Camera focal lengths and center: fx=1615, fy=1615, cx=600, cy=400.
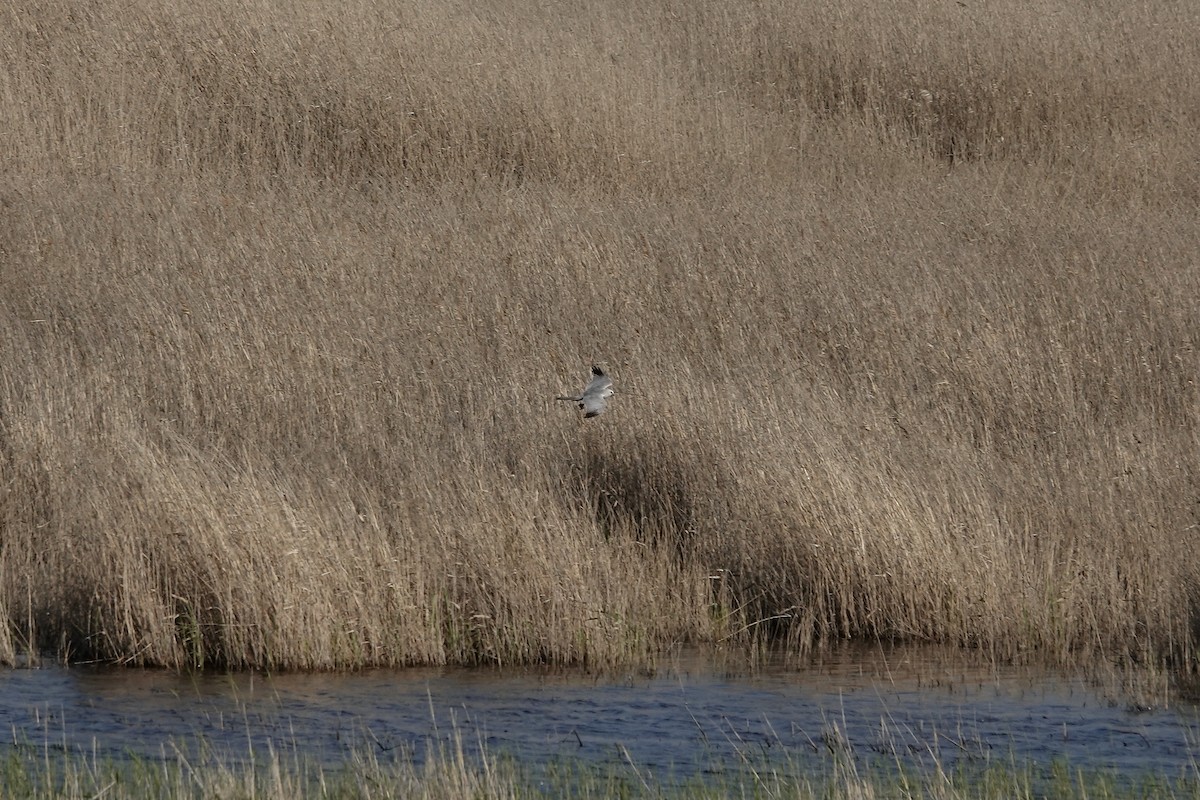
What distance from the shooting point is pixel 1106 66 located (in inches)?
683

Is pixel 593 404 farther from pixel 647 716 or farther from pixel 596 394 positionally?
pixel 647 716

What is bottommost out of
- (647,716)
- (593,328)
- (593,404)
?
(647,716)

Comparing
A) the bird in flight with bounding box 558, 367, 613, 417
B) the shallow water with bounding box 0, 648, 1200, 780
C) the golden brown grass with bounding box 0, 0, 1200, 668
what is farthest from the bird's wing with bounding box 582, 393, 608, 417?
the shallow water with bounding box 0, 648, 1200, 780

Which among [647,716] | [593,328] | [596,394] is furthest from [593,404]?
[593,328]

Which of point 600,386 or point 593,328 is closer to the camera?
point 600,386

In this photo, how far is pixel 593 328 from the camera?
11297 mm

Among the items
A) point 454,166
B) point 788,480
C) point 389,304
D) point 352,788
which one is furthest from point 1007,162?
point 352,788

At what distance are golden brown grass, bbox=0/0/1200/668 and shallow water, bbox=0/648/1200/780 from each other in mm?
320

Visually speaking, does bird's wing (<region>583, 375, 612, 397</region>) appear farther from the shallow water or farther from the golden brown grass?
the shallow water

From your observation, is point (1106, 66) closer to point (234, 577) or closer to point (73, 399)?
point (73, 399)

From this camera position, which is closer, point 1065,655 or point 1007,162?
point 1065,655

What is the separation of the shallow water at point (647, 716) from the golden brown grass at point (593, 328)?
1.05 ft

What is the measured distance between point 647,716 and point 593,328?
5.23 m

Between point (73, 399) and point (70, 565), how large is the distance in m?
2.14
